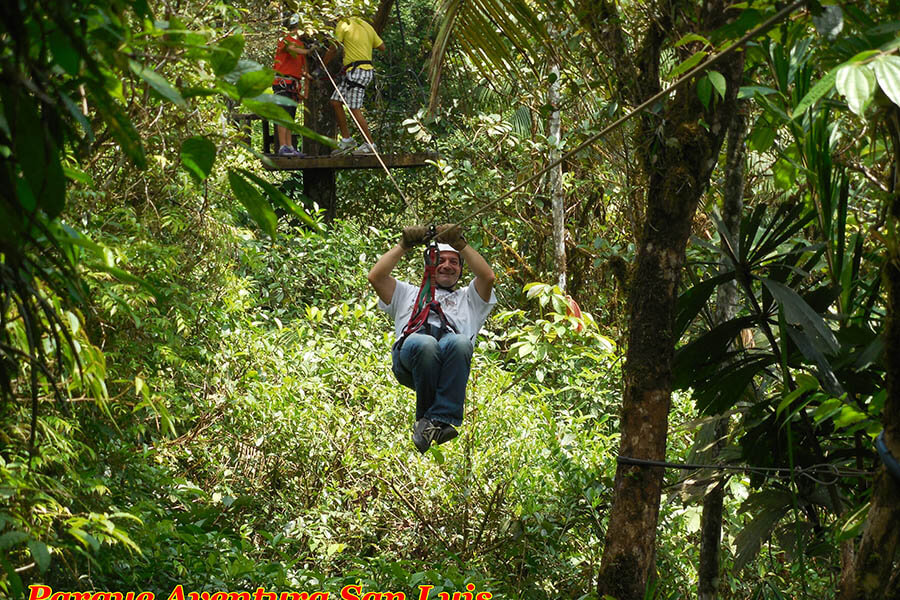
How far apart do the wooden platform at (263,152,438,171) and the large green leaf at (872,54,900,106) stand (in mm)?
6014

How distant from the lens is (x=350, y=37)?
23.3ft

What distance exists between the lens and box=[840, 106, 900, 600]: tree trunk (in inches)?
78.7

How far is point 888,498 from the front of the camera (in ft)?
6.56

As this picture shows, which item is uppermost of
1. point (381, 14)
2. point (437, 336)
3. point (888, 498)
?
point (381, 14)

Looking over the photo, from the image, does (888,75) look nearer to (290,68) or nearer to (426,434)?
(426,434)

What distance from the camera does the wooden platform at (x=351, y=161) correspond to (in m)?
7.59

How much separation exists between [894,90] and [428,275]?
2.80 meters

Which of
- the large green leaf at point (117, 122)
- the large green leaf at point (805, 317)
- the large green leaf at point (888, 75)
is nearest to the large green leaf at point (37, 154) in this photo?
the large green leaf at point (117, 122)

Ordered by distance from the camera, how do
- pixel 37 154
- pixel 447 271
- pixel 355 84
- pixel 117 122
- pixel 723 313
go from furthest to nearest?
pixel 355 84 → pixel 447 271 → pixel 723 313 → pixel 117 122 → pixel 37 154

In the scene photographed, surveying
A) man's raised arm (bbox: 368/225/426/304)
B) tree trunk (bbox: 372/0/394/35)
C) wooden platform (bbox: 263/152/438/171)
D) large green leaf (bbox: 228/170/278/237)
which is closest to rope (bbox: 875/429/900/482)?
large green leaf (bbox: 228/170/278/237)

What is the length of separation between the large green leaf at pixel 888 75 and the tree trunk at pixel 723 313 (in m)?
2.22

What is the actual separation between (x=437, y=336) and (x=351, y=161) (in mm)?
3658

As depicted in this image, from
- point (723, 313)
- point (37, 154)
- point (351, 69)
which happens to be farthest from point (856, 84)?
point (351, 69)

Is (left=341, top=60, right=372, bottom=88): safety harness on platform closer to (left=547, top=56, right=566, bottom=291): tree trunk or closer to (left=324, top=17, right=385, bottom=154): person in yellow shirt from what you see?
(left=324, top=17, right=385, bottom=154): person in yellow shirt
